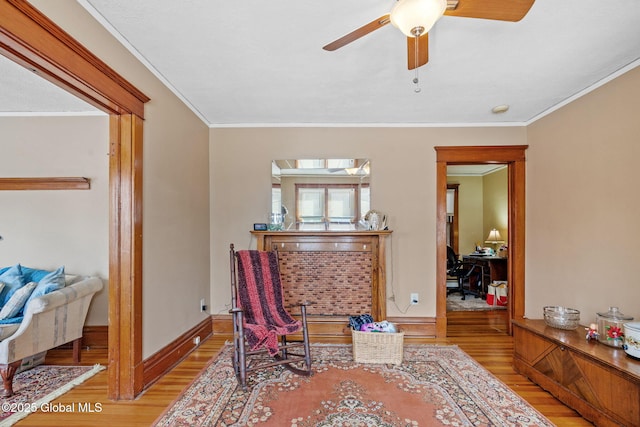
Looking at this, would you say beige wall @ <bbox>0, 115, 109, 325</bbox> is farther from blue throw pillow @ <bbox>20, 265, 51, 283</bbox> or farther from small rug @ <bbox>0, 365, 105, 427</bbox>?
small rug @ <bbox>0, 365, 105, 427</bbox>

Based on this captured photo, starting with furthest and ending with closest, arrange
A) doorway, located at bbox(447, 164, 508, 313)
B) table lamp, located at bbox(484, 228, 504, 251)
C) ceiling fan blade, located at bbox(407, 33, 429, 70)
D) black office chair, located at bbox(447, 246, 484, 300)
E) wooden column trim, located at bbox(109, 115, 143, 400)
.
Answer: table lamp, located at bbox(484, 228, 504, 251), black office chair, located at bbox(447, 246, 484, 300), doorway, located at bbox(447, 164, 508, 313), wooden column trim, located at bbox(109, 115, 143, 400), ceiling fan blade, located at bbox(407, 33, 429, 70)

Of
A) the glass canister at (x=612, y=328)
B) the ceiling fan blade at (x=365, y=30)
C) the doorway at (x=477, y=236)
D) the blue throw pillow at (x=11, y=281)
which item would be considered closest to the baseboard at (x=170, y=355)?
the blue throw pillow at (x=11, y=281)

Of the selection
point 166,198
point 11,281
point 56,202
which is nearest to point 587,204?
point 166,198

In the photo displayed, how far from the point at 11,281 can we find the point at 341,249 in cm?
312

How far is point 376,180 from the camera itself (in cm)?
364

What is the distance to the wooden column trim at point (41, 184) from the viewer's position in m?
3.21

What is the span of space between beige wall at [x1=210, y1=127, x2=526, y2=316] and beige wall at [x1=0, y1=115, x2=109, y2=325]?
111 centimetres

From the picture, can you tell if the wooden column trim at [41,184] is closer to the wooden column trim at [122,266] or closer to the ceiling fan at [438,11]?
the wooden column trim at [122,266]

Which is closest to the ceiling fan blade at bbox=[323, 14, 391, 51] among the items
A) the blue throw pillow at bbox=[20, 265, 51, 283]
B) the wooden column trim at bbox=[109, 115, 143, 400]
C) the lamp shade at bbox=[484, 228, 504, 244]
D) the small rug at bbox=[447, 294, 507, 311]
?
the wooden column trim at bbox=[109, 115, 143, 400]

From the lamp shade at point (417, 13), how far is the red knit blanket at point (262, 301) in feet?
6.79

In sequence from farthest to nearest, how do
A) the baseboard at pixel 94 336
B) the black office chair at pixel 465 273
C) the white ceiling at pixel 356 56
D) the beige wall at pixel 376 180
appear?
the black office chair at pixel 465 273, the beige wall at pixel 376 180, the baseboard at pixel 94 336, the white ceiling at pixel 356 56

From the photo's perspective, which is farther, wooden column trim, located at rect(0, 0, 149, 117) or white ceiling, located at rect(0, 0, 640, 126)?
white ceiling, located at rect(0, 0, 640, 126)

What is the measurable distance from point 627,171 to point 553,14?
4.54 feet

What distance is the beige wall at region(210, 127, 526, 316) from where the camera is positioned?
359cm
